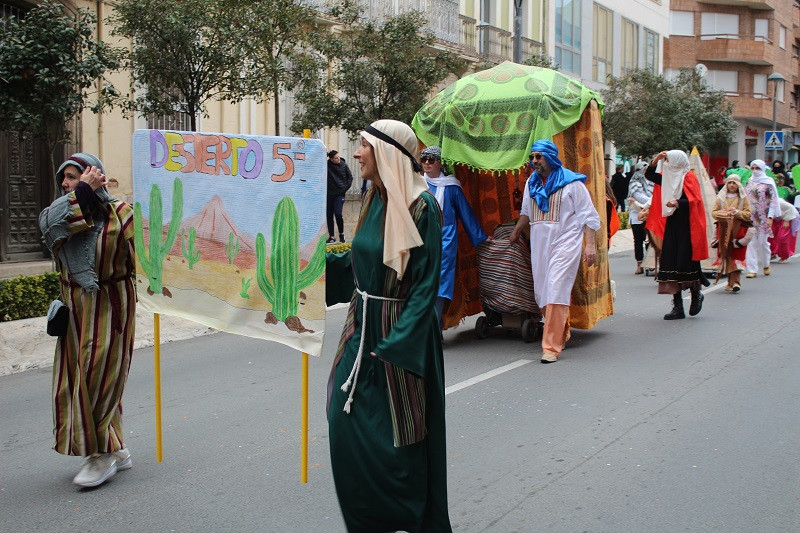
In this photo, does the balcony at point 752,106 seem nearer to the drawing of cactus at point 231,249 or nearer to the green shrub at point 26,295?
the green shrub at point 26,295

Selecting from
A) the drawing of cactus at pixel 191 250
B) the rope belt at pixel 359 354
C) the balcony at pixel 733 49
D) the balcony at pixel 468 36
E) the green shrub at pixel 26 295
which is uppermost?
the balcony at pixel 733 49

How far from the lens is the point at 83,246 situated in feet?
17.3

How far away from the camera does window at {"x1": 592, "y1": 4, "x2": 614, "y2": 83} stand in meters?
39.1

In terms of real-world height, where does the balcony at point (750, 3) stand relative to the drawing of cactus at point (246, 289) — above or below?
above

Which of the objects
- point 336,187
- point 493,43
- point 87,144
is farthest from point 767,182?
point 493,43

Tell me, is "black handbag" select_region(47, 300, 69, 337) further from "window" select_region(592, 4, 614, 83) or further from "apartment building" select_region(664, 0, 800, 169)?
"apartment building" select_region(664, 0, 800, 169)

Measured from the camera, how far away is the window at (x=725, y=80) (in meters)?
54.4

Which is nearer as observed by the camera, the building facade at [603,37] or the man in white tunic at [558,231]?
the man in white tunic at [558,231]

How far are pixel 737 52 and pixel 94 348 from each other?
5349 centimetres

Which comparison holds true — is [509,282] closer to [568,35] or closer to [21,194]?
[21,194]

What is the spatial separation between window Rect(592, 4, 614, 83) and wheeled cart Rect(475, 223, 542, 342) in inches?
1209

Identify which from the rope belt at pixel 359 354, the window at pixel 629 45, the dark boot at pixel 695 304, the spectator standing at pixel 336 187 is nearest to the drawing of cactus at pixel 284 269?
the rope belt at pixel 359 354

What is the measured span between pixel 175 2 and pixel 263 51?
1.68 m

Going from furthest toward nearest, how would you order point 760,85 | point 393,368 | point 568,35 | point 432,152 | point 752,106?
point 760,85 < point 752,106 < point 568,35 < point 432,152 < point 393,368
